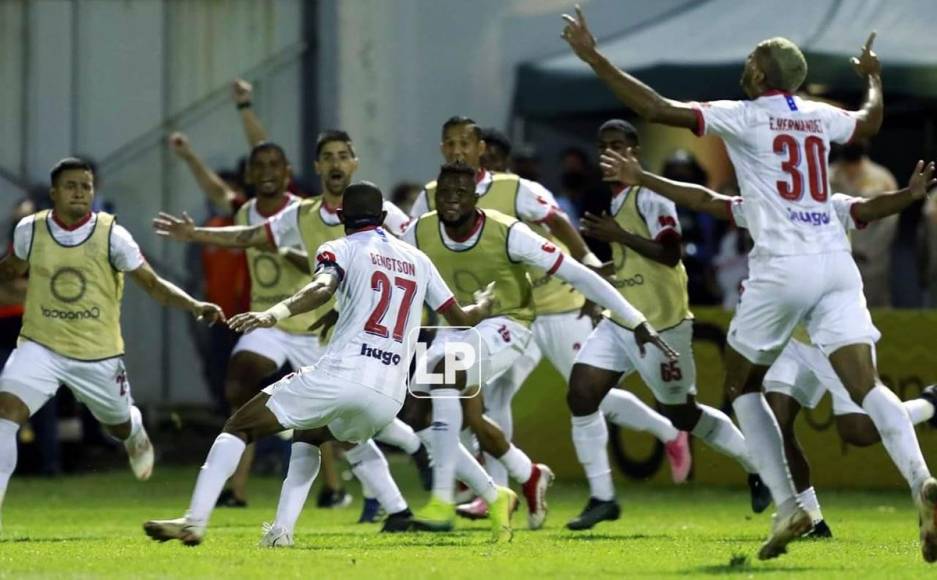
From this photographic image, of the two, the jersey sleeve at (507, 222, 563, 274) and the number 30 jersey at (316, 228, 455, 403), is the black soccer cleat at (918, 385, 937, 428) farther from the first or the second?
the number 30 jersey at (316, 228, 455, 403)

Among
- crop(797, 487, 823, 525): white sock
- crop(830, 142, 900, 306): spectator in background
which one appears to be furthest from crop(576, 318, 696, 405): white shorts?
crop(830, 142, 900, 306): spectator in background

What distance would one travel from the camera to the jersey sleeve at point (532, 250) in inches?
504

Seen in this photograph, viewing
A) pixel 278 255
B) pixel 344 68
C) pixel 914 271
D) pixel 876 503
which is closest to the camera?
pixel 278 255

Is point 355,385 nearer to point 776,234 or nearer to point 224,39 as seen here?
point 776,234

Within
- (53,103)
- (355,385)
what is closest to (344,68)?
(53,103)

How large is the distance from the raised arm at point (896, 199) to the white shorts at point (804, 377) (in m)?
2.23

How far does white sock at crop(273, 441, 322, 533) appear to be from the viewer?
11.8m

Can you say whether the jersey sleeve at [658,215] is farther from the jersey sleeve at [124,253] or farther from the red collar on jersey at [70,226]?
the red collar on jersey at [70,226]

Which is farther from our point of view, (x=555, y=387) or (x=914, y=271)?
(x=914, y=271)

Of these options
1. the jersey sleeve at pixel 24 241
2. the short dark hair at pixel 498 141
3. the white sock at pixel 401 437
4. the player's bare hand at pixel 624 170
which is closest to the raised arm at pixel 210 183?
the short dark hair at pixel 498 141

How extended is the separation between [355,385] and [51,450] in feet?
30.5

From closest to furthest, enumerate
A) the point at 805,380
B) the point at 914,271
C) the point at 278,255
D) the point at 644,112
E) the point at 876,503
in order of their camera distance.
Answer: the point at 644,112, the point at 805,380, the point at 278,255, the point at 876,503, the point at 914,271

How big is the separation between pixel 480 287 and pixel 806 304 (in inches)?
128

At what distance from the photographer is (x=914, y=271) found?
20.8m
